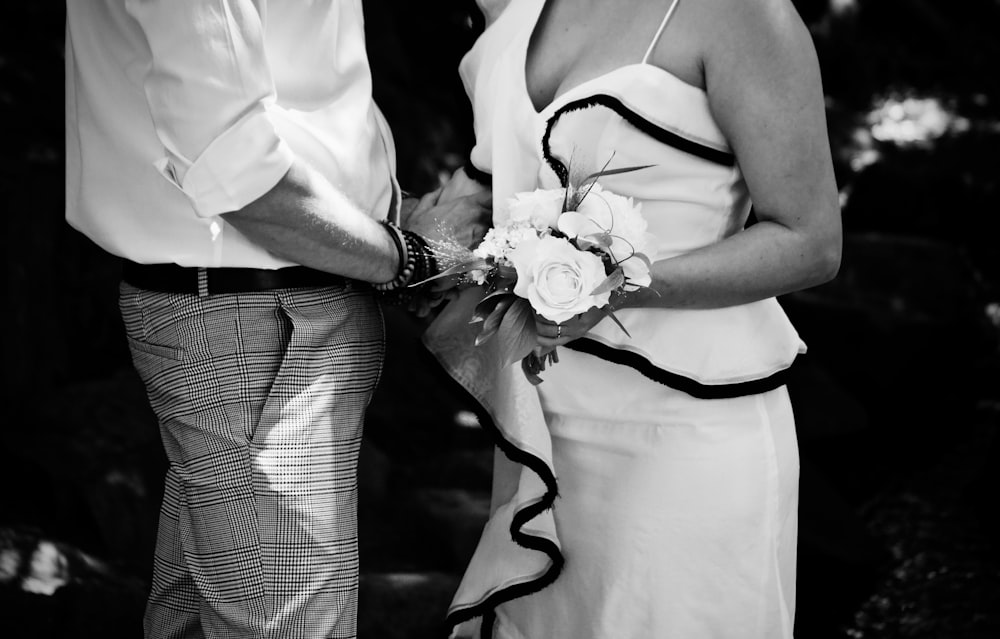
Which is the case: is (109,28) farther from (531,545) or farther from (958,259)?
(958,259)

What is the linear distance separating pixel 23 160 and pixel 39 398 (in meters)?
1.04

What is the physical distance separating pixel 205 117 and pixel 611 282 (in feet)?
2.48

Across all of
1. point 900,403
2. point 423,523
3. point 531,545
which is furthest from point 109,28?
point 900,403

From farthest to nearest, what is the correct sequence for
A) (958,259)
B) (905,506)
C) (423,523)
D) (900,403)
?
(958,259) → (900,403) → (905,506) → (423,523)

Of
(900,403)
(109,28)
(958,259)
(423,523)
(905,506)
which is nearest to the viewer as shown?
(109,28)

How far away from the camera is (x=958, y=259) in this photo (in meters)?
7.04

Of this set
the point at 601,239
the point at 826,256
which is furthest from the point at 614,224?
the point at 826,256

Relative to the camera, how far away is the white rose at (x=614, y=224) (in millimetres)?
1941

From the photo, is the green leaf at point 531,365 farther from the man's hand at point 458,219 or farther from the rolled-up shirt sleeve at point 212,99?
the rolled-up shirt sleeve at point 212,99

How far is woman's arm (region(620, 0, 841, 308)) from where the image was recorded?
204cm

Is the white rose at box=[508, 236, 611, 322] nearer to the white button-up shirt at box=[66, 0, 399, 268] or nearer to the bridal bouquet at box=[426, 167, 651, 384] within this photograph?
the bridal bouquet at box=[426, 167, 651, 384]

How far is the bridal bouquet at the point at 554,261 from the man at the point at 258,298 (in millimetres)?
256

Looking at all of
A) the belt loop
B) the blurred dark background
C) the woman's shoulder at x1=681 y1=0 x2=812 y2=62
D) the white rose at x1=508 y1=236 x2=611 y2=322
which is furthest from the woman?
the belt loop

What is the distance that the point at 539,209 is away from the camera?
6.63 feet
